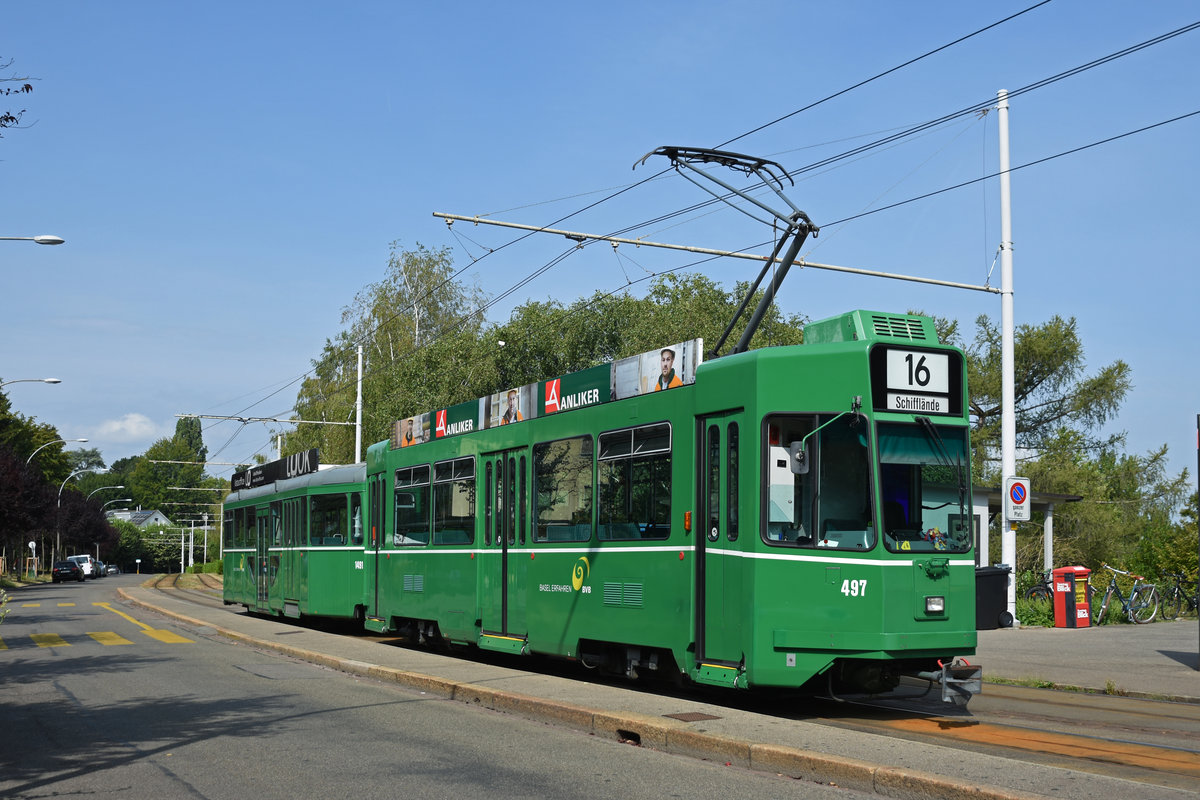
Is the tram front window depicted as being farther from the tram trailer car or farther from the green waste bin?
the tram trailer car

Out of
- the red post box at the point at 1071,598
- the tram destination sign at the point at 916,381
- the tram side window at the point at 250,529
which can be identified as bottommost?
the red post box at the point at 1071,598

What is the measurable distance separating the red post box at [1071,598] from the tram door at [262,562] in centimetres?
1600

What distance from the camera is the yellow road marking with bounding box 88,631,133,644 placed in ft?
67.0

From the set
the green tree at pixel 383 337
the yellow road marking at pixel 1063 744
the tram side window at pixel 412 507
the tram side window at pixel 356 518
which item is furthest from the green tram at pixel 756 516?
the green tree at pixel 383 337

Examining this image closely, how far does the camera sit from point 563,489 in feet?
44.7

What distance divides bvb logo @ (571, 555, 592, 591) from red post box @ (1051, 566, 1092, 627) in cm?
1297

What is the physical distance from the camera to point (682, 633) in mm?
11125

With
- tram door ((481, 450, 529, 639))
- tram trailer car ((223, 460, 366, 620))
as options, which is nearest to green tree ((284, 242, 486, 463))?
tram trailer car ((223, 460, 366, 620))

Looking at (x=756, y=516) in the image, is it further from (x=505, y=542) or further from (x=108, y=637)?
(x=108, y=637)

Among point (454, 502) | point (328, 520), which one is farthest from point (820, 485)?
point (328, 520)

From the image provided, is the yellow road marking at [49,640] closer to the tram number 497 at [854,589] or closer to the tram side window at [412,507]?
the tram side window at [412,507]

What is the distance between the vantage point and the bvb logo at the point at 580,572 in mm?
12938

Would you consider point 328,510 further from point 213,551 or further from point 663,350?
point 213,551

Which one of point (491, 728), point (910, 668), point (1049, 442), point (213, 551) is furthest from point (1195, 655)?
point (213, 551)
